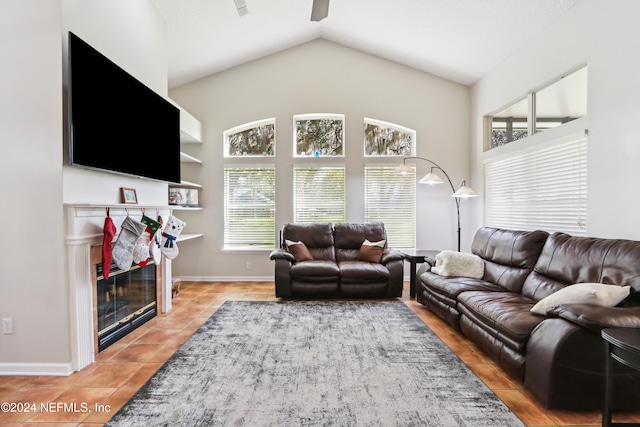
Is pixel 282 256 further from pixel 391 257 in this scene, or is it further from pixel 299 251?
pixel 391 257

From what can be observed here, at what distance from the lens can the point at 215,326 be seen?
3.38 m

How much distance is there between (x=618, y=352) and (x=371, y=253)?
3.21 meters

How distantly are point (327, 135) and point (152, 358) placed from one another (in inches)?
164

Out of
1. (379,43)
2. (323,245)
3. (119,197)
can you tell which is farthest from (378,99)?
(119,197)

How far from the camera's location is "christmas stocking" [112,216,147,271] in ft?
8.96

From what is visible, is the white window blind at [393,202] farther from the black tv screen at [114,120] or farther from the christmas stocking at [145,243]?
the christmas stocking at [145,243]

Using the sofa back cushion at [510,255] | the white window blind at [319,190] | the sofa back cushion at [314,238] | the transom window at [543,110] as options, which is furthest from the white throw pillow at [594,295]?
the white window blind at [319,190]

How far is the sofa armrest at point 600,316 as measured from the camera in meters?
1.79

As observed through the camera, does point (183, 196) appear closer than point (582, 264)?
No

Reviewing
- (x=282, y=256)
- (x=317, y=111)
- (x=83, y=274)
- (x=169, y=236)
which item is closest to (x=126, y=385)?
(x=83, y=274)

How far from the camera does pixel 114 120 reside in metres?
2.85

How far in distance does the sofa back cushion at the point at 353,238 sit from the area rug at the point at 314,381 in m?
1.54

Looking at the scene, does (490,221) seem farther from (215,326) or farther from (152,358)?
(152,358)

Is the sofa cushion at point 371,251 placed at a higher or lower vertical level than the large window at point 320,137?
lower
